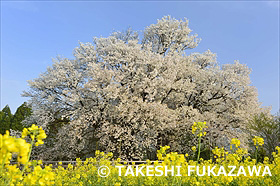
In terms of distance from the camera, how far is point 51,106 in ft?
54.5

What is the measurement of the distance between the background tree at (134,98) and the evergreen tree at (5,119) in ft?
65.9

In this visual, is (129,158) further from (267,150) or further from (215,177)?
(215,177)

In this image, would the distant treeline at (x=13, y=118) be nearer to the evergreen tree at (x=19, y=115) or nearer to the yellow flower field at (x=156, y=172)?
the evergreen tree at (x=19, y=115)

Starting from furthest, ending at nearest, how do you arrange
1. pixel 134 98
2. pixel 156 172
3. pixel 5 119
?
pixel 5 119, pixel 134 98, pixel 156 172

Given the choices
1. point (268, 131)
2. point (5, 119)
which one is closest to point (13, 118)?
point (5, 119)

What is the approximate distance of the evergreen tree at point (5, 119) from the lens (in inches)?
1354

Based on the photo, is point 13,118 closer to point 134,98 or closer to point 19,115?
point 19,115

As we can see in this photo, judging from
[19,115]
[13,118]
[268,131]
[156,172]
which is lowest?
[156,172]

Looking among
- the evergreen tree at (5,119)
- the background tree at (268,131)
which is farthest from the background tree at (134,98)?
the evergreen tree at (5,119)

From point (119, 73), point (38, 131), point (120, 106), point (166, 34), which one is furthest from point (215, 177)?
point (166, 34)

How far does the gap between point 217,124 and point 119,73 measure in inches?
342

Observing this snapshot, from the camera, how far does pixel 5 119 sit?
35.8 m

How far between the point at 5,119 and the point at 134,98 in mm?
27579

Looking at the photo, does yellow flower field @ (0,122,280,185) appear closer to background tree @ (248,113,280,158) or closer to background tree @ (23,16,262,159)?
background tree @ (23,16,262,159)
